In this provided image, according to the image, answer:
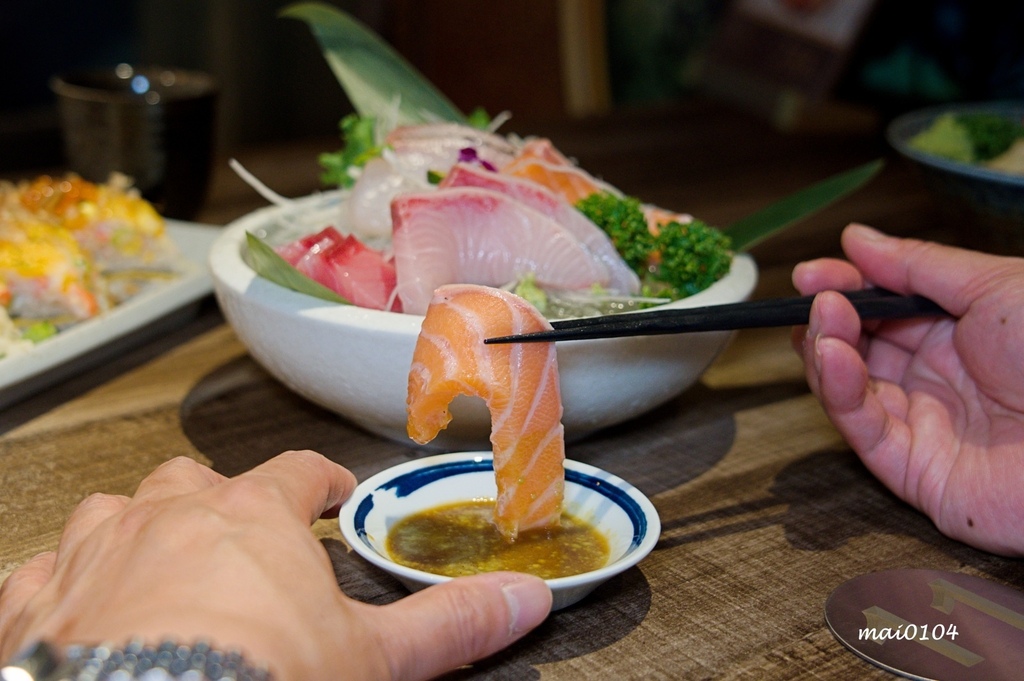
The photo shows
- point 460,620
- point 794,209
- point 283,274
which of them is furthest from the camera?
point 794,209

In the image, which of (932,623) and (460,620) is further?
(932,623)

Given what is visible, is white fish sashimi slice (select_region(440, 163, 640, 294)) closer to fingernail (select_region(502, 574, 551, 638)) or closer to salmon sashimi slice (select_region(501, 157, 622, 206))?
salmon sashimi slice (select_region(501, 157, 622, 206))

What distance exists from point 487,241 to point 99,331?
0.57 m

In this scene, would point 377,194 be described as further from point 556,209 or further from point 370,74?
point 370,74

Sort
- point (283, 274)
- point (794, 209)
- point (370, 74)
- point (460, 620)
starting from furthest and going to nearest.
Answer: point (370, 74), point (794, 209), point (283, 274), point (460, 620)

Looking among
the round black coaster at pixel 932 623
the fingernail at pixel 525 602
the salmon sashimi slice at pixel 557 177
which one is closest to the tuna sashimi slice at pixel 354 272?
the salmon sashimi slice at pixel 557 177

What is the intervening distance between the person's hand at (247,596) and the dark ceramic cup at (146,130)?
1182mm

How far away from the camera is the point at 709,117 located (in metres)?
3.15

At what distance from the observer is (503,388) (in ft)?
3.13

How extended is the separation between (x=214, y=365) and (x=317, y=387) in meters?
0.40

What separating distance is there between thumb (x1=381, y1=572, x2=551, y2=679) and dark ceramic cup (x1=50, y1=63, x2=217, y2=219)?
4.51ft

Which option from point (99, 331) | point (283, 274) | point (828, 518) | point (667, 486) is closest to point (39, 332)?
point (99, 331)

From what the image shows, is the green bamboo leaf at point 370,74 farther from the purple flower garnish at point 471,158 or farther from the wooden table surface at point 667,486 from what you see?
the wooden table surface at point 667,486

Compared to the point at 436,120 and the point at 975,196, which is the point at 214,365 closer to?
the point at 436,120
